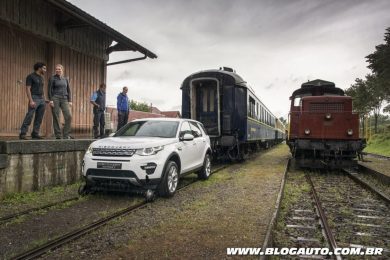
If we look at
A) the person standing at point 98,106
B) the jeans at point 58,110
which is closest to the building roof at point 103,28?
the person standing at point 98,106

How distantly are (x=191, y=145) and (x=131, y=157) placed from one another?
2.41 m

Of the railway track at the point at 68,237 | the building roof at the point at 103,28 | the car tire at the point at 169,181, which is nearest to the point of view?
the railway track at the point at 68,237

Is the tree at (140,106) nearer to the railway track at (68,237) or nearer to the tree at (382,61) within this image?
the tree at (382,61)

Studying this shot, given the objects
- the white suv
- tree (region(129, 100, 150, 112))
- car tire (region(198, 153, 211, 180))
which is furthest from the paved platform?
tree (region(129, 100, 150, 112))

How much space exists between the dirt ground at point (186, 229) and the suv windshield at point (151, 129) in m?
1.49

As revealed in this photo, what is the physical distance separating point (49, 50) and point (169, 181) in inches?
261

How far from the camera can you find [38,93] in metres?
8.70

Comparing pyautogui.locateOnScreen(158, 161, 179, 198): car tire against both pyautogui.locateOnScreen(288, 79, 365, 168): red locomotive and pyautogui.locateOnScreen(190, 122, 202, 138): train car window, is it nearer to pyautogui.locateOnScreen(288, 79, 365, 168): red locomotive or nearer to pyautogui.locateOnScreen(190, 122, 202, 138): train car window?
pyautogui.locateOnScreen(190, 122, 202, 138): train car window

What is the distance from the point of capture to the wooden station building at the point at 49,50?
9.85m

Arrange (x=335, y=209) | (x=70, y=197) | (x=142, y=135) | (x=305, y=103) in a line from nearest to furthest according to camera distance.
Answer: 1. (x=335, y=209)
2. (x=70, y=197)
3. (x=142, y=135)
4. (x=305, y=103)

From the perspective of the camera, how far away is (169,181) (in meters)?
7.81

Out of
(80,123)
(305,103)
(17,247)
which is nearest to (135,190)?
(17,247)

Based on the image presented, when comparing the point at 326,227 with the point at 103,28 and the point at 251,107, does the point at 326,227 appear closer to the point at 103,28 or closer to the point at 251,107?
the point at 103,28

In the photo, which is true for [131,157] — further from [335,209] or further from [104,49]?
[104,49]
